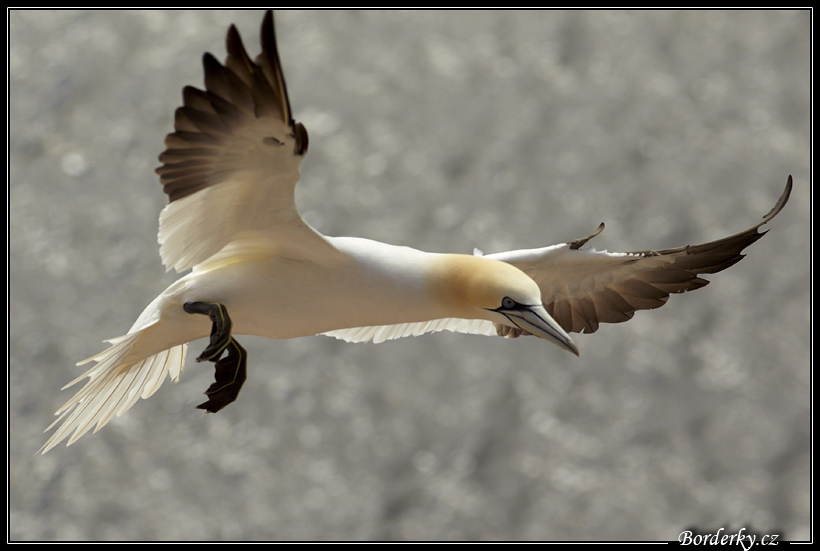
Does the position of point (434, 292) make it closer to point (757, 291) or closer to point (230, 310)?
point (230, 310)

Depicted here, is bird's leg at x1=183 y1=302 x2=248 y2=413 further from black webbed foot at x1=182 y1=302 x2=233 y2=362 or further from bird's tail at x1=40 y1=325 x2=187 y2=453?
bird's tail at x1=40 y1=325 x2=187 y2=453

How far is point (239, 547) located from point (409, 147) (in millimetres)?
5934

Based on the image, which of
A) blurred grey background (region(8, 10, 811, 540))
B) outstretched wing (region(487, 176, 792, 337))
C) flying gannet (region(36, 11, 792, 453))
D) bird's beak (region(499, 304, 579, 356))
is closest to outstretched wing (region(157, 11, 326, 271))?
flying gannet (region(36, 11, 792, 453))

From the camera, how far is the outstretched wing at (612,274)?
4.68 metres

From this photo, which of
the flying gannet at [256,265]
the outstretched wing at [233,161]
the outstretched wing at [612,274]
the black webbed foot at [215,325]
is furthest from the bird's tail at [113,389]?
the outstretched wing at [612,274]

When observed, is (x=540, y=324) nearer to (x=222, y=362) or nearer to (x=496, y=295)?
(x=496, y=295)

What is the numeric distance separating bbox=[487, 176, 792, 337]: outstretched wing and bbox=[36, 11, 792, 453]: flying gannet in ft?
1.10

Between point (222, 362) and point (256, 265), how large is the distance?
15.9 inches

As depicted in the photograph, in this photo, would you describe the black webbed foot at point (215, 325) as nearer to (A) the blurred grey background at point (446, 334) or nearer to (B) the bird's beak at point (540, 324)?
(B) the bird's beak at point (540, 324)

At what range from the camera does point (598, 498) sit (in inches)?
547

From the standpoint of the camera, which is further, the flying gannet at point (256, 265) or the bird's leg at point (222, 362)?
the bird's leg at point (222, 362)

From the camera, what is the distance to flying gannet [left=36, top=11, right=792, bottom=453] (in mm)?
3363

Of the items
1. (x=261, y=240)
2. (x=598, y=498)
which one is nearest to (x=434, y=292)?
(x=261, y=240)

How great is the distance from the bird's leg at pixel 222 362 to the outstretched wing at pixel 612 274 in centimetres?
131
